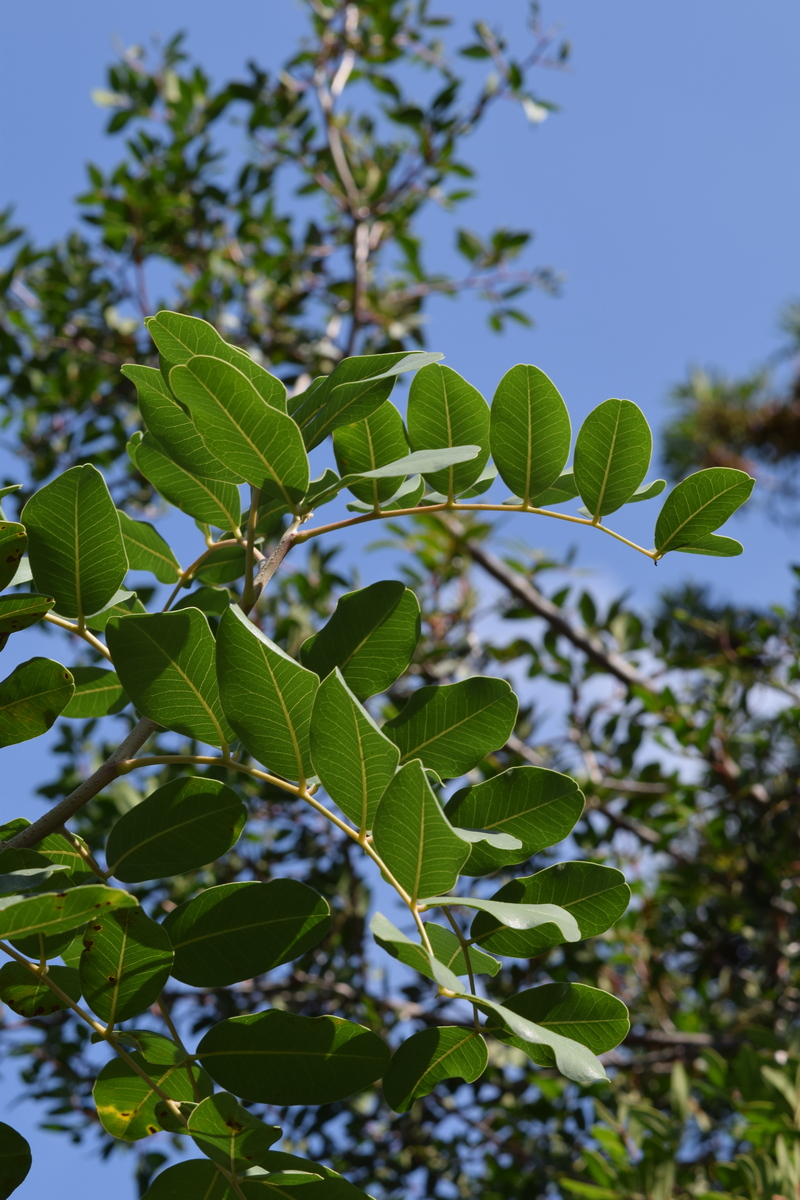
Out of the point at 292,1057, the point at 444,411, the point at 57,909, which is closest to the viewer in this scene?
the point at 57,909

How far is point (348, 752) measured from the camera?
0.54m

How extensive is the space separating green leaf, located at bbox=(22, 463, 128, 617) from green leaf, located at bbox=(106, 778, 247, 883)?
144 millimetres

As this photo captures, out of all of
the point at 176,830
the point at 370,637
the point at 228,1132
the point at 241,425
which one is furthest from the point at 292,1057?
the point at 241,425

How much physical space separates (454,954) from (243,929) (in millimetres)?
137

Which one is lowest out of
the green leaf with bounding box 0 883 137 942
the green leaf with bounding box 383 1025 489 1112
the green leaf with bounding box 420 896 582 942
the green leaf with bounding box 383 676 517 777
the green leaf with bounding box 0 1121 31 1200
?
the green leaf with bounding box 0 1121 31 1200

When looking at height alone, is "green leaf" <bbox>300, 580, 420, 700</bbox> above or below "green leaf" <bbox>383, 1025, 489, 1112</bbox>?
above

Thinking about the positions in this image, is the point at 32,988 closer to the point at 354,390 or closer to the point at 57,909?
the point at 57,909

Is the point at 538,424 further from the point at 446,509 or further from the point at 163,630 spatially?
the point at 163,630

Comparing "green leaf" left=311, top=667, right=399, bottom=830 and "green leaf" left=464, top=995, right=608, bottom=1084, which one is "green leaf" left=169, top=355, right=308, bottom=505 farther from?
"green leaf" left=464, top=995, right=608, bottom=1084

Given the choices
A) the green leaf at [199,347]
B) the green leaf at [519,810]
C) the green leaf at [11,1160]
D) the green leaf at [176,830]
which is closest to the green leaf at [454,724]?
the green leaf at [519,810]

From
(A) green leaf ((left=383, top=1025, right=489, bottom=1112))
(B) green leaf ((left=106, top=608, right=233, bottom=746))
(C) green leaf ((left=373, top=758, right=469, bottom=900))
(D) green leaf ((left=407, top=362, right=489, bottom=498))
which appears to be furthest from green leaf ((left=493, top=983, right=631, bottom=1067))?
(D) green leaf ((left=407, top=362, right=489, bottom=498))

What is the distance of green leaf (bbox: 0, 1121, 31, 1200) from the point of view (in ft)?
1.84

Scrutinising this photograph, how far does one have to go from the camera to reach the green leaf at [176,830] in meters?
0.61

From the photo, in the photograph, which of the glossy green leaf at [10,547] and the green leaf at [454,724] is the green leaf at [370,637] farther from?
the glossy green leaf at [10,547]
